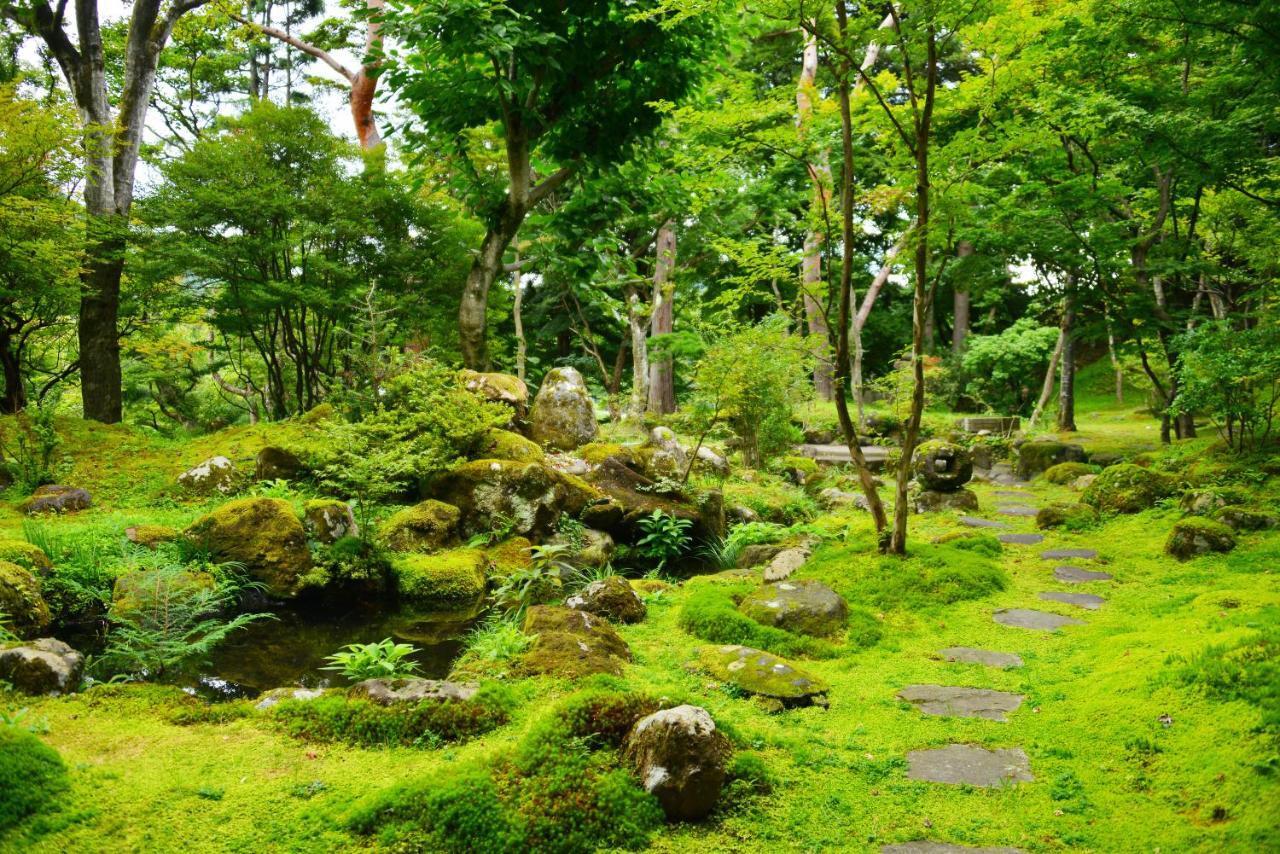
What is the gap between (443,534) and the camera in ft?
23.5

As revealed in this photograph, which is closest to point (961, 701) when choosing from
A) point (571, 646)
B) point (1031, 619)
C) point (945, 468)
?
point (1031, 619)

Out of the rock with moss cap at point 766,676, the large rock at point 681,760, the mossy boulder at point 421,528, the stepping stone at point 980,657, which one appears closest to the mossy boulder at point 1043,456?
the stepping stone at point 980,657

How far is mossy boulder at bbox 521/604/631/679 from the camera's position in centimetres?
370

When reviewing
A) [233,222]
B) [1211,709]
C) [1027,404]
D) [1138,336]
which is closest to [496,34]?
[1211,709]

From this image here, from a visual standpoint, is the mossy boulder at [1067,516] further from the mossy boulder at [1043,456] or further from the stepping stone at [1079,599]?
the mossy boulder at [1043,456]

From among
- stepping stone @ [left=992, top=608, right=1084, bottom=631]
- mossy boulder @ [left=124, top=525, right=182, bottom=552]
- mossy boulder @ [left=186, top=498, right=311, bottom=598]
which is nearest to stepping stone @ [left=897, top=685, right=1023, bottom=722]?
stepping stone @ [left=992, top=608, right=1084, bottom=631]

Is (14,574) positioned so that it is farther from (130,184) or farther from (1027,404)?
(1027,404)

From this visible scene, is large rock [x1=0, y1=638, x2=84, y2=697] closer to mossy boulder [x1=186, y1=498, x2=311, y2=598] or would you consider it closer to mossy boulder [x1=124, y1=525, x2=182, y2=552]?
mossy boulder [x1=186, y1=498, x2=311, y2=598]

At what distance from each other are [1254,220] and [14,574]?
14.4 meters

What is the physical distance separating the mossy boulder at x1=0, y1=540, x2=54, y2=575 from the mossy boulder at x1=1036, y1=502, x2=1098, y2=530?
9.61 m

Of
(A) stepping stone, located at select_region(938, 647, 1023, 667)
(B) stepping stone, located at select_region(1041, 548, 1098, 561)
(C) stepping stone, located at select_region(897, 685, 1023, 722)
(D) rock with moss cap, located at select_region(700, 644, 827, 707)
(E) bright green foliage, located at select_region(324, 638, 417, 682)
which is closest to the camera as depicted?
(C) stepping stone, located at select_region(897, 685, 1023, 722)

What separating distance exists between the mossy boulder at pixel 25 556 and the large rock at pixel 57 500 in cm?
211

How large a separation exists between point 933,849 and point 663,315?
15.5 metres

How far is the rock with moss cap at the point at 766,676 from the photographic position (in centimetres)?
362
